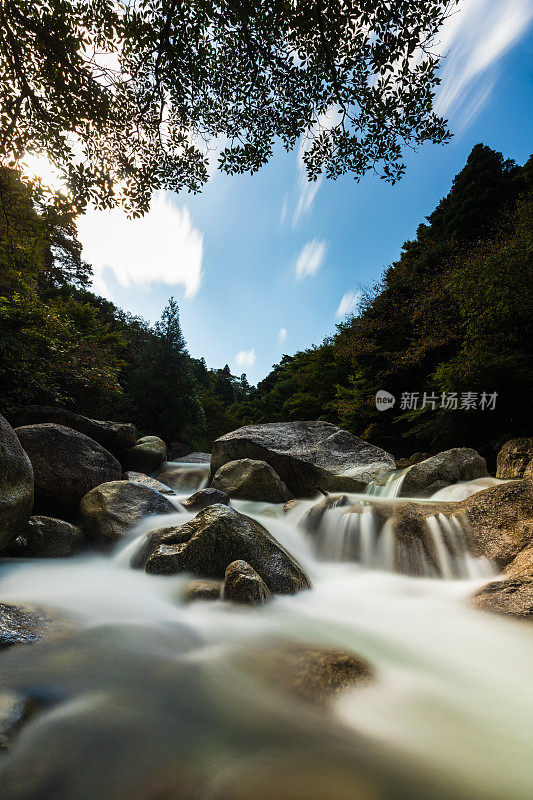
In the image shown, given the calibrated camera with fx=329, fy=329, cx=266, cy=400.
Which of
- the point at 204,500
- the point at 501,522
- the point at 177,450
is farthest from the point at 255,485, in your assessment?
Answer: the point at 177,450

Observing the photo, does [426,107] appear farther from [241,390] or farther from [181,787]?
[241,390]

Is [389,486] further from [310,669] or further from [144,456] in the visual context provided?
[144,456]

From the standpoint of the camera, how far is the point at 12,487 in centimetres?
413

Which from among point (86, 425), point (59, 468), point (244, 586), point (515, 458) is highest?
point (515, 458)

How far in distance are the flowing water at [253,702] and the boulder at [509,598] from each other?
0.14 meters

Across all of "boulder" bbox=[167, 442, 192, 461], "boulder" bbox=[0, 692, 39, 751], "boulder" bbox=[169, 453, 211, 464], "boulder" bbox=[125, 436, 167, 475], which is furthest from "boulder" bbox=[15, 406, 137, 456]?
"boulder" bbox=[0, 692, 39, 751]

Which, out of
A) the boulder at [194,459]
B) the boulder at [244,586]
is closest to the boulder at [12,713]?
the boulder at [244,586]

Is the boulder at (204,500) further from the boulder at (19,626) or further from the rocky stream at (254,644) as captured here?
the boulder at (19,626)

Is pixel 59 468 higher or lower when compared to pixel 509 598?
higher

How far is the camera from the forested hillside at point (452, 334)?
30.7 ft

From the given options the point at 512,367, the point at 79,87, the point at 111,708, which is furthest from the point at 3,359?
the point at 512,367

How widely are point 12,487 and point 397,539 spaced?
557 centimetres

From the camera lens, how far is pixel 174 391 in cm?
1927

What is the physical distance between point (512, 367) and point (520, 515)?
712 centimetres
